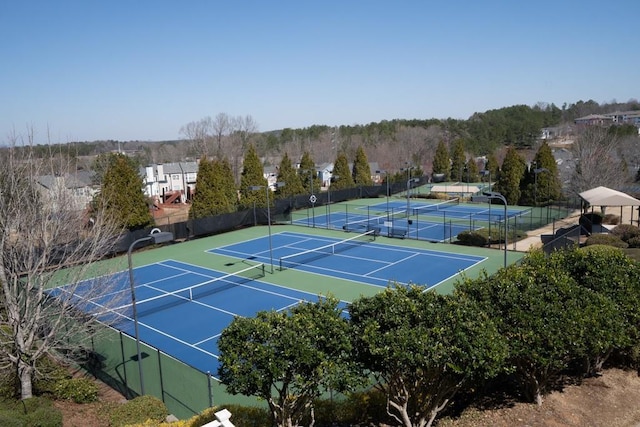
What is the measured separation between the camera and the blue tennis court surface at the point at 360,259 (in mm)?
25094

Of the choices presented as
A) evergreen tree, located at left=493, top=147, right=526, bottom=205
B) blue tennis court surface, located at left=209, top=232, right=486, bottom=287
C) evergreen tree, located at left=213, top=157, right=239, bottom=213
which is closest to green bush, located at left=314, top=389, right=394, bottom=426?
blue tennis court surface, located at left=209, top=232, right=486, bottom=287

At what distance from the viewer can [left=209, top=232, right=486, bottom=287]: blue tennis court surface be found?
2509cm

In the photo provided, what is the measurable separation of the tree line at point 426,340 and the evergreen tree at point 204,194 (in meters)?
30.1

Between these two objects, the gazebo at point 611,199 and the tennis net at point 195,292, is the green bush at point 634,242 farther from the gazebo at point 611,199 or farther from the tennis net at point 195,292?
the tennis net at point 195,292

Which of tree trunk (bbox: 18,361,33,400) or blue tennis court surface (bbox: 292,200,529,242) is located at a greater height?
tree trunk (bbox: 18,361,33,400)

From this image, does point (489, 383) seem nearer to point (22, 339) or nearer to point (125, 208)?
point (22, 339)

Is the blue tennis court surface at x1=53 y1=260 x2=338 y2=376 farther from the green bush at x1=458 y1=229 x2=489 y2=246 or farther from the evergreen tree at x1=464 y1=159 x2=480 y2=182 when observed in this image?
the evergreen tree at x1=464 y1=159 x2=480 y2=182

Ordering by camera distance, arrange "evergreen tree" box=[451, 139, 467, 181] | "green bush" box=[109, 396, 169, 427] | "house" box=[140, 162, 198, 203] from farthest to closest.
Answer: "house" box=[140, 162, 198, 203], "evergreen tree" box=[451, 139, 467, 181], "green bush" box=[109, 396, 169, 427]

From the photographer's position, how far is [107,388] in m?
14.8

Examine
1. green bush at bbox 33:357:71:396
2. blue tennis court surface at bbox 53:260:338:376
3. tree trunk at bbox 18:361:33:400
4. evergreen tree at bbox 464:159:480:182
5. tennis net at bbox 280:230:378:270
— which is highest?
evergreen tree at bbox 464:159:480:182

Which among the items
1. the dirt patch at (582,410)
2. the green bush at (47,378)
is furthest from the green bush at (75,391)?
the dirt patch at (582,410)

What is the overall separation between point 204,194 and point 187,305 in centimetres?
1707

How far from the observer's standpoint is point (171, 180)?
7444cm

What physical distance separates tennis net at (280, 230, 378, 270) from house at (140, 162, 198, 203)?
1539 inches
